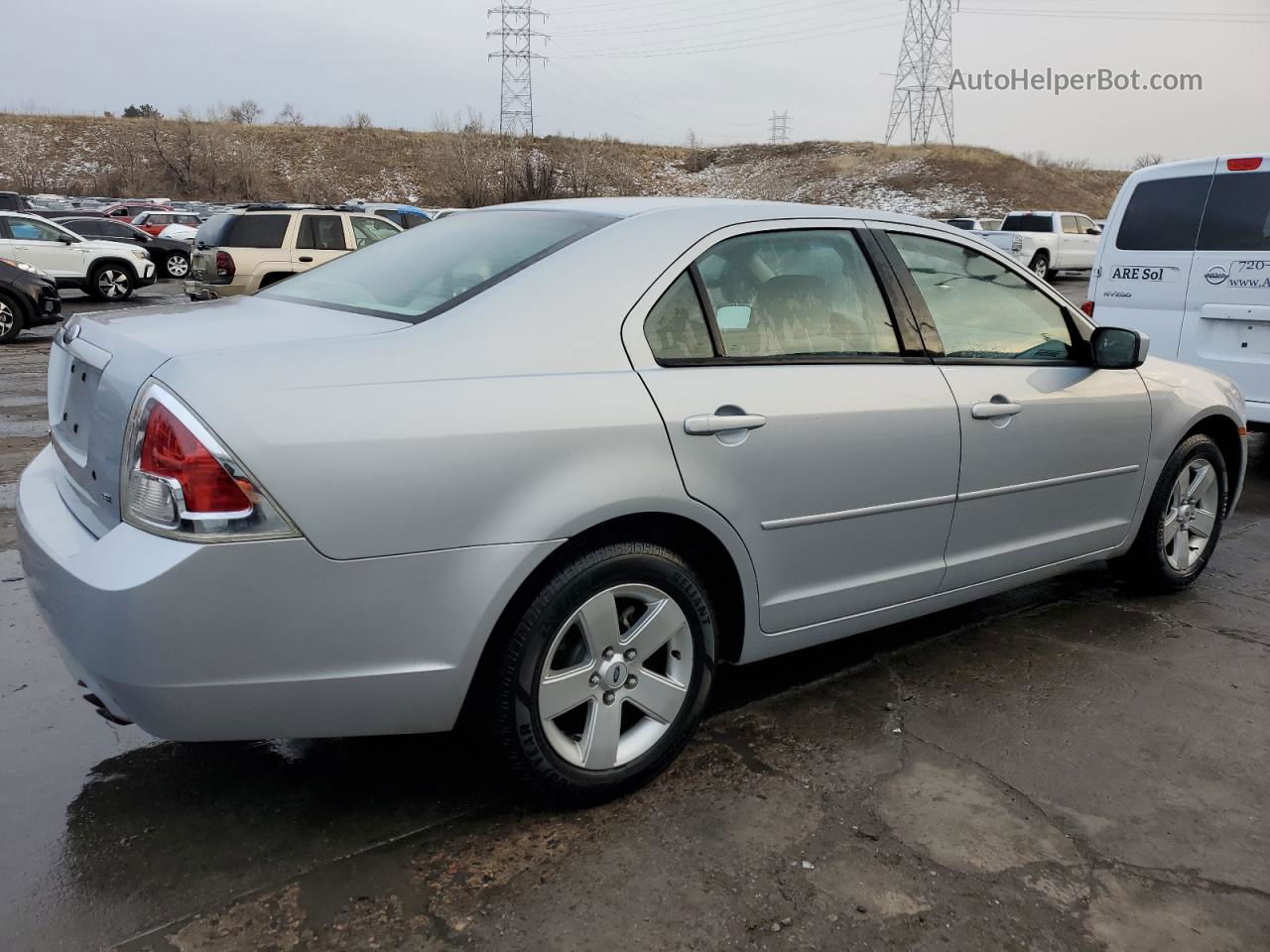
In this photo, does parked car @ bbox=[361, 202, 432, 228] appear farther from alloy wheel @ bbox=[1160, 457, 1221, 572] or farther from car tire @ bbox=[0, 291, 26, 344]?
alloy wheel @ bbox=[1160, 457, 1221, 572]

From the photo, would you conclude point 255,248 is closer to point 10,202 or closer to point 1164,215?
point 1164,215

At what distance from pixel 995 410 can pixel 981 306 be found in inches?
17.4

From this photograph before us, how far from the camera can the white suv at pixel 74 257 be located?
57.5 ft

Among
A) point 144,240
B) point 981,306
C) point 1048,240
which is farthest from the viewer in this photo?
point 1048,240

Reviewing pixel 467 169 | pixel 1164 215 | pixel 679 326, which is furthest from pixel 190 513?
pixel 467 169

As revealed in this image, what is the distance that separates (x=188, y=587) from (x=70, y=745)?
1.30 meters

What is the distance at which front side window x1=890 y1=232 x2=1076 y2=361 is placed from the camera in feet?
11.6

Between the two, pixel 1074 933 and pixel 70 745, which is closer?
pixel 1074 933

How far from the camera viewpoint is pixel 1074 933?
2350mm

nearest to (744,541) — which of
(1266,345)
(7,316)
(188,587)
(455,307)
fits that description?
(455,307)

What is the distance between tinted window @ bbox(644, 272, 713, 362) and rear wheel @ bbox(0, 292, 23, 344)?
1304 centimetres

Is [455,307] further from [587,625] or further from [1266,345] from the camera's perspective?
[1266,345]

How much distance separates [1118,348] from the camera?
3912 millimetres

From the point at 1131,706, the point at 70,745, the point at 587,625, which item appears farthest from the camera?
the point at 1131,706
